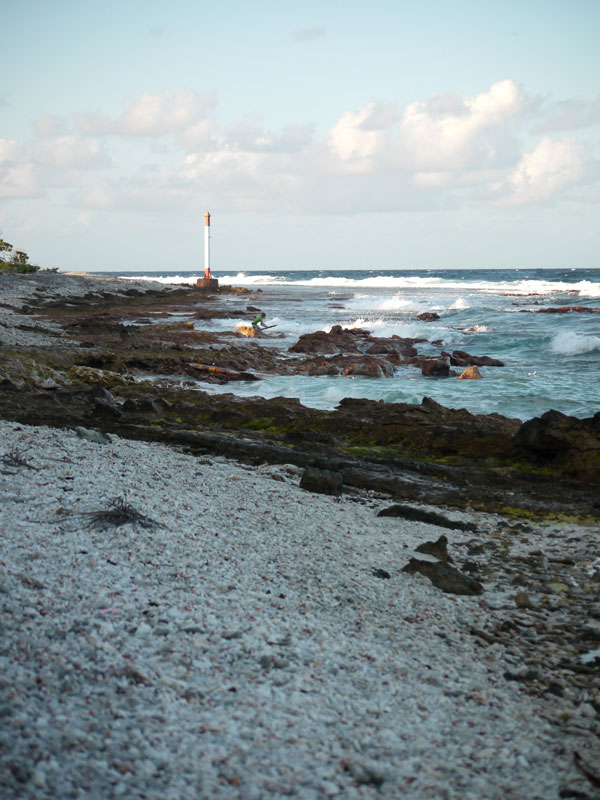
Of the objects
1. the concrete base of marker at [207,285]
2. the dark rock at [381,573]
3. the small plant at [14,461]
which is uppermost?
the concrete base of marker at [207,285]

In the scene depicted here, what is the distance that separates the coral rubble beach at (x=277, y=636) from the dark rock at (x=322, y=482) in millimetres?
91

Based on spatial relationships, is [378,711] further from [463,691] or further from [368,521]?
[368,521]

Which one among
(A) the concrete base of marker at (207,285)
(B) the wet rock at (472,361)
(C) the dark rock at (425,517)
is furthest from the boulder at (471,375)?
(A) the concrete base of marker at (207,285)

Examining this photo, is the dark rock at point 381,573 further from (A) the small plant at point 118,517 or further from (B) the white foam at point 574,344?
(B) the white foam at point 574,344

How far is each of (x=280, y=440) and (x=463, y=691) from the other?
6.48 metres

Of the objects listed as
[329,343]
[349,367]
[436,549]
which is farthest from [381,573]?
[329,343]

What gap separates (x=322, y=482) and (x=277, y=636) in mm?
3689

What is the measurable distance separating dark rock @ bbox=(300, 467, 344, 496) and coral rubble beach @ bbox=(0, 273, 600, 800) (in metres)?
0.09

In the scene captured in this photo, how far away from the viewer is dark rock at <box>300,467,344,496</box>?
7.34 m

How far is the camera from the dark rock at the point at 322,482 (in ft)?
24.1

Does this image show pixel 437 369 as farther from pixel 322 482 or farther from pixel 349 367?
pixel 322 482

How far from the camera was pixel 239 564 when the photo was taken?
4.68 m

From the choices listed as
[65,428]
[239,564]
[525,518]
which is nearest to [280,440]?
[65,428]

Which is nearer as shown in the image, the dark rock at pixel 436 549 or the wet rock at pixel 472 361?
the dark rock at pixel 436 549
